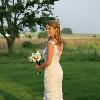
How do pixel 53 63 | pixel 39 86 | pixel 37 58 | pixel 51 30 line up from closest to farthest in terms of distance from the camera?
pixel 51 30, pixel 53 63, pixel 37 58, pixel 39 86

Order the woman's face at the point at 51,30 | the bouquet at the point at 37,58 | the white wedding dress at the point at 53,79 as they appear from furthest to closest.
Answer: the bouquet at the point at 37,58
the white wedding dress at the point at 53,79
the woman's face at the point at 51,30

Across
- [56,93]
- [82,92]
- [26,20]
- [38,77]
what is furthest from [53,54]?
[26,20]

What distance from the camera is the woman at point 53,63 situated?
8.50 metres

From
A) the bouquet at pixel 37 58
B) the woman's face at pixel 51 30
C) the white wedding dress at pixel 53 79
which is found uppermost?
the woman's face at pixel 51 30

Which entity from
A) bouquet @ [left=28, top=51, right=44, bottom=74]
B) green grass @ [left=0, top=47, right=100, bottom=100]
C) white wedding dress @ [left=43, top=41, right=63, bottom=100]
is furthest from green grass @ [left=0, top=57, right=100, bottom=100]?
white wedding dress @ [left=43, top=41, right=63, bottom=100]

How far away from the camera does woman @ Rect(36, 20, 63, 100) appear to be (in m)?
8.50

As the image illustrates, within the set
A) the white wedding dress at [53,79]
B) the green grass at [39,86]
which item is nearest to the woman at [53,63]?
the white wedding dress at [53,79]

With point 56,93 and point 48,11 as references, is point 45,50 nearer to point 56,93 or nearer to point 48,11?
point 56,93

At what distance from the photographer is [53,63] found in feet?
28.8

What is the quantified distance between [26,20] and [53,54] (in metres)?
38.3

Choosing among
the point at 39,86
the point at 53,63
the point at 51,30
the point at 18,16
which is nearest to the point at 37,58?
the point at 53,63

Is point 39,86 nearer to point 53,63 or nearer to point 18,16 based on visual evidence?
point 53,63

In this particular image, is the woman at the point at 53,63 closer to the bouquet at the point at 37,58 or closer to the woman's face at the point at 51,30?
the woman's face at the point at 51,30

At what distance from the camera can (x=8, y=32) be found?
154 ft
